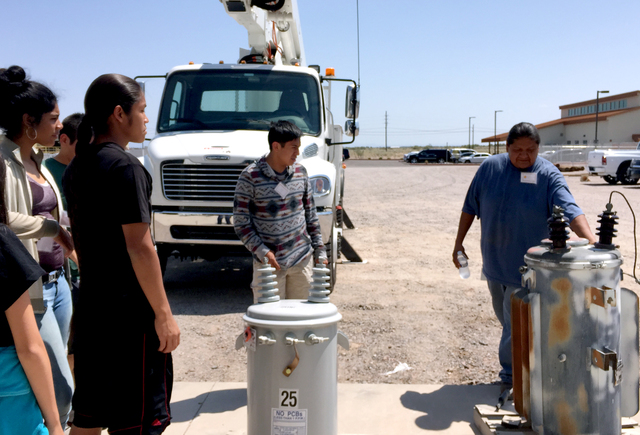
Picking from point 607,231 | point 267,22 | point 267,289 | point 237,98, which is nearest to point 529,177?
point 607,231

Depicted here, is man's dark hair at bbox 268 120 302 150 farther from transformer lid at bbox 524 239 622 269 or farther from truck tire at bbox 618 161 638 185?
truck tire at bbox 618 161 638 185

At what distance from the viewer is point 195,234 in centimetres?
662

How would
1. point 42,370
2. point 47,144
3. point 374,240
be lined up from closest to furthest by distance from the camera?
point 42,370, point 47,144, point 374,240

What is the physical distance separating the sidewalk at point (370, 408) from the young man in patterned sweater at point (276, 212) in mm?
793

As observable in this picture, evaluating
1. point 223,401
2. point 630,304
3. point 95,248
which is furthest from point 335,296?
point 95,248

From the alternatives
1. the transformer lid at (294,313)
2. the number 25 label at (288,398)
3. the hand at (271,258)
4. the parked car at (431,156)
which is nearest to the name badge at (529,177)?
the hand at (271,258)

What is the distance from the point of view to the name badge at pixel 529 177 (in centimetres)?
390

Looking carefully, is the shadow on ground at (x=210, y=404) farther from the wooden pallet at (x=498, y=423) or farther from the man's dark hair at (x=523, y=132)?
the man's dark hair at (x=523, y=132)

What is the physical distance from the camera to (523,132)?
152 inches

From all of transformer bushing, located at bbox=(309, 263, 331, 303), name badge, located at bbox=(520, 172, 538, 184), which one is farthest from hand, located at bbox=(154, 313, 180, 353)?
name badge, located at bbox=(520, 172, 538, 184)

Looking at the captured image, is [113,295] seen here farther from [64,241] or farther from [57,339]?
[64,241]

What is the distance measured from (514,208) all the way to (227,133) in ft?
12.6

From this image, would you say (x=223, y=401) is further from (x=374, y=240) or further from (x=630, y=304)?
(x=374, y=240)

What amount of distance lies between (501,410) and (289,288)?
1505mm
